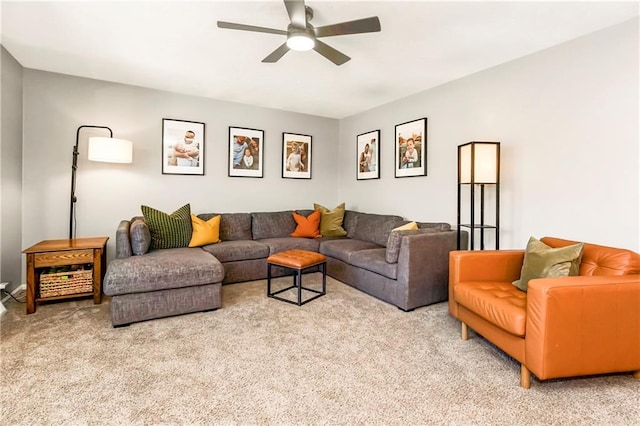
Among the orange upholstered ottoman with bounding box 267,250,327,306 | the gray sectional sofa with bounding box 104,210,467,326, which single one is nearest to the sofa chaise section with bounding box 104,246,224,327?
the gray sectional sofa with bounding box 104,210,467,326

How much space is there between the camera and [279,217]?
4723 mm

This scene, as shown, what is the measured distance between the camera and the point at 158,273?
2.67 meters

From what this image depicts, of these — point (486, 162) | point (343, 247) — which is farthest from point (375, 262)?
point (486, 162)

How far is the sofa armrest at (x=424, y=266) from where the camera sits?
290 centimetres

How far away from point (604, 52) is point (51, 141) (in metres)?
5.34

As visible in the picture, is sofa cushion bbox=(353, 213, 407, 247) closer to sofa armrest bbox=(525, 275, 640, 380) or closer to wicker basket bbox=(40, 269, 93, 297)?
sofa armrest bbox=(525, 275, 640, 380)

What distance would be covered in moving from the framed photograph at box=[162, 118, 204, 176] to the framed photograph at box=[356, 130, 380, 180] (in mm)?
2375

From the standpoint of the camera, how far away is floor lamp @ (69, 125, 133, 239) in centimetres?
327

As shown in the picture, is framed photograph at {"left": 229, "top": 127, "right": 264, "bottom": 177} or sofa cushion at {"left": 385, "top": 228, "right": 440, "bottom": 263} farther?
framed photograph at {"left": 229, "top": 127, "right": 264, "bottom": 177}

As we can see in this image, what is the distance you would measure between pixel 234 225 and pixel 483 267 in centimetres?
311

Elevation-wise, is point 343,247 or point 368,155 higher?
point 368,155

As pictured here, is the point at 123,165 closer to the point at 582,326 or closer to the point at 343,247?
the point at 343,247

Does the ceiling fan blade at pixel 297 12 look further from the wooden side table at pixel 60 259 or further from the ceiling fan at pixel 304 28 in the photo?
the wooden side table at pixel 60 259

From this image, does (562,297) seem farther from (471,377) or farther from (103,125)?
(103,125)
